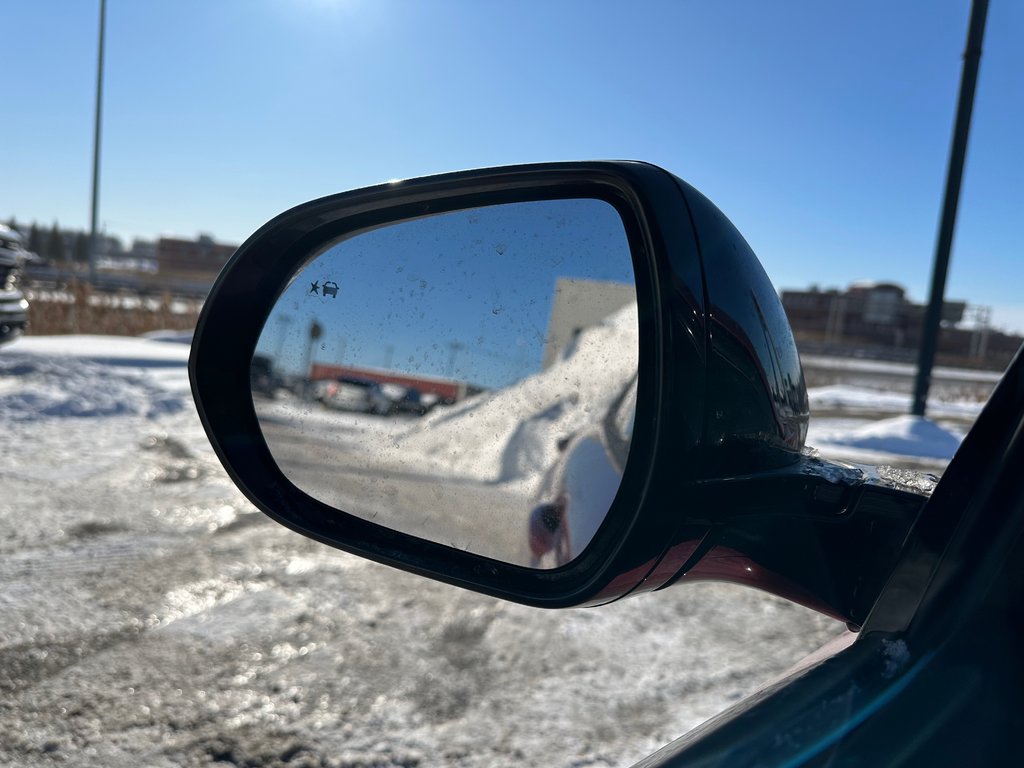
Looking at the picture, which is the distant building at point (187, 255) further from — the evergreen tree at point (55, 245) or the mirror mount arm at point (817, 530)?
the mirror mount arm at point (817, 530)

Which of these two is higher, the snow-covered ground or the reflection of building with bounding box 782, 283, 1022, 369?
the reflection of building with bounding box 782, 283, 1022, 369

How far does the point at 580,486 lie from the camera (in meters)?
1.02

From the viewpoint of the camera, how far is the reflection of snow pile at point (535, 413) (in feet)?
3.39

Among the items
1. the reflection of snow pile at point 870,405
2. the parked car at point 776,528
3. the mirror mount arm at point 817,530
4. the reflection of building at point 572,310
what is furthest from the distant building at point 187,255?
the mirror mount arm at point 817,530

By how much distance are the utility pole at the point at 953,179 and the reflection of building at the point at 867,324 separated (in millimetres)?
24606

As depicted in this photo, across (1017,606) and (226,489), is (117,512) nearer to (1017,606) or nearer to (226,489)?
(226,489)

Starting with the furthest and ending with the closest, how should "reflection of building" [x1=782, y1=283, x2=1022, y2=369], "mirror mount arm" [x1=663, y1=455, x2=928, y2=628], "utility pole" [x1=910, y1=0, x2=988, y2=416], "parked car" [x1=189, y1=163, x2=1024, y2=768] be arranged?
"reflection of building" [x1=782, y1=283, x2=1022, y2=369]
"utility pole" [x1=910, y1=0, x2=988, y2=416]
"mirror mount arm" [x1=663, y1=455, x2=928, y2=628]
"parked car" [x1=189, y1=163, x2=1024, y2=768]

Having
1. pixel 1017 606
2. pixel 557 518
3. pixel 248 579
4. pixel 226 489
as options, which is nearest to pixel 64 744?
pixel 248 579

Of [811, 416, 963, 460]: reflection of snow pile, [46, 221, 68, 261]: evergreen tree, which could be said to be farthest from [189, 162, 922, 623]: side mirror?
[46, 221, 68, 261]: evergreen tree

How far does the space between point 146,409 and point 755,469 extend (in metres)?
7.95

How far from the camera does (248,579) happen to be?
3.41 metres

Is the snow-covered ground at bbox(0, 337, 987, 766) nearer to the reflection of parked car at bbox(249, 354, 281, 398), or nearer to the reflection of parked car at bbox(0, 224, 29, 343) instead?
the reflection of parked car at bbox(249, 354, 281, 398)

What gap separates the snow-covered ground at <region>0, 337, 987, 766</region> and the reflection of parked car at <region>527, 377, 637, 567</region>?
0.35 feet

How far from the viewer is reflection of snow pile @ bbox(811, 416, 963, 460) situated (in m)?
8.17
